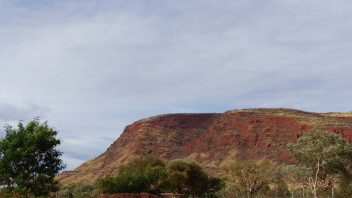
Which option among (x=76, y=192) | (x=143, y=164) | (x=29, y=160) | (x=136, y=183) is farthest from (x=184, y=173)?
(x=29, y=160)

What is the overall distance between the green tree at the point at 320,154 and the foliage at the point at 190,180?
16.8 meters

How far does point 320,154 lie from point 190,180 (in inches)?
887

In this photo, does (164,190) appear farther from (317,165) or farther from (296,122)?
Result: (296,122)

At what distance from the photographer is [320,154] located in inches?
2490

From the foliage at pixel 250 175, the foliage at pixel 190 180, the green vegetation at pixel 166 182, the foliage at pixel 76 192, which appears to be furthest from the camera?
the foliage at pixel 76 192

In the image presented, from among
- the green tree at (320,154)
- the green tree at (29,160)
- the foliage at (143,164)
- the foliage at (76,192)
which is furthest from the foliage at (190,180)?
the green tree at (29,160)

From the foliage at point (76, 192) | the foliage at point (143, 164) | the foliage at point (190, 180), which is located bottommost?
the foliage at point (76, 192)

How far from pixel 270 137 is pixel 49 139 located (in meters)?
155

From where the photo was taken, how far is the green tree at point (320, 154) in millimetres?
62969

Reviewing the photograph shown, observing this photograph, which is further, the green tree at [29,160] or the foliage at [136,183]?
the foliage at [136,183]

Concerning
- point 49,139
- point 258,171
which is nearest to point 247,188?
point 258,171

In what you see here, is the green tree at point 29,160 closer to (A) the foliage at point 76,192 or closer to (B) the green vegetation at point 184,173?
(B) the green vegetation at point 184,173

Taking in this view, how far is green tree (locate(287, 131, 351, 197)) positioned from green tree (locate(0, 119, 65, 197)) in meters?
36.0

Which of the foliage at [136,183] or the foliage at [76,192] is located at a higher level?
the foliage at [136,183]
